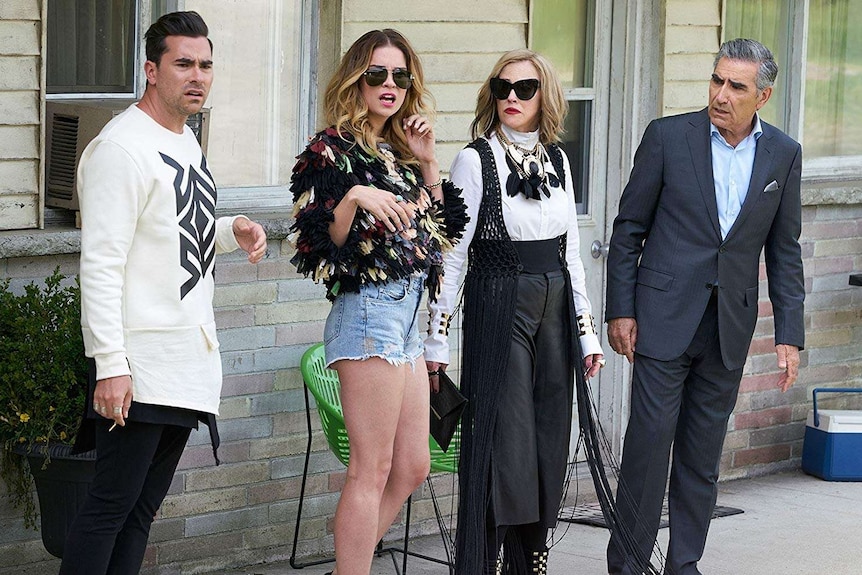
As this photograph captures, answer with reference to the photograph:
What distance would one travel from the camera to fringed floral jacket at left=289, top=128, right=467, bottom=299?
13.7 ft

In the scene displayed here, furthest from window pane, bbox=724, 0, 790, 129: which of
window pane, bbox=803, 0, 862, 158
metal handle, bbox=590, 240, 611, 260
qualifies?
metal handle, bbox=590, 240, 611, 260

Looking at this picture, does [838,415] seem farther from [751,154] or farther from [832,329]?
[751,154]

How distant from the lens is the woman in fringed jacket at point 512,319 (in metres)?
4.65

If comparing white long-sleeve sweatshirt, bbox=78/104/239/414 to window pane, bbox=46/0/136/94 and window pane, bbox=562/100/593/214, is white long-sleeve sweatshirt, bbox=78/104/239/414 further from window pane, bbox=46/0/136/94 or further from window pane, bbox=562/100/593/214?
window pane, bbox=562/100/593/214

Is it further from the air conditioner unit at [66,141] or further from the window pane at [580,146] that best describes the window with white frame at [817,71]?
the air conditioner unit at [66,141]

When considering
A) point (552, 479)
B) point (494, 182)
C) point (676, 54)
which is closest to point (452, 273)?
point (494, 182)

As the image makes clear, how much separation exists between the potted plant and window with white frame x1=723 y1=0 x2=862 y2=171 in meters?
4.13

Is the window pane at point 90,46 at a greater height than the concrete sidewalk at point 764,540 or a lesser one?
greater

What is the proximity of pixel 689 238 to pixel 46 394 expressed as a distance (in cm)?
221

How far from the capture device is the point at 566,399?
Result: 479 cm

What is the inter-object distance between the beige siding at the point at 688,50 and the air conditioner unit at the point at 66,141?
9.14 feet

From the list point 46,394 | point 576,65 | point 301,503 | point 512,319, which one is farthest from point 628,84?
point 46,394

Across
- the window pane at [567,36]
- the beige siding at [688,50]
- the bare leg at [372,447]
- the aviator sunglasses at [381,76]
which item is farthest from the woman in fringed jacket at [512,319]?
the beige siding at [688,50]

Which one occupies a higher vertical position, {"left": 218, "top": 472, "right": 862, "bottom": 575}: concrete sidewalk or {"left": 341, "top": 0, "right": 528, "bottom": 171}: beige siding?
{"left": 341, "top": 0, "right": 528, "bottom": 171}: beige siding
